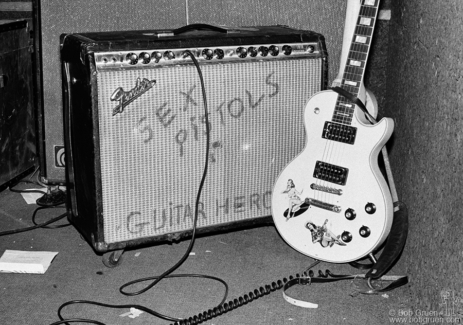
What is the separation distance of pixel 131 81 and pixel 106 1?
654mm

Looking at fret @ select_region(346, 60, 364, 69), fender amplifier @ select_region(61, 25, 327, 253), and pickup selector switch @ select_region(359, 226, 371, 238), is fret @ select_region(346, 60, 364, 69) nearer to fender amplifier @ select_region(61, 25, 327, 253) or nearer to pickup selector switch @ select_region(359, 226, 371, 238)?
fender amplifier @ select_region(61, 25, 327, 253)

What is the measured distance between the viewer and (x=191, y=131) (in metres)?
2.12

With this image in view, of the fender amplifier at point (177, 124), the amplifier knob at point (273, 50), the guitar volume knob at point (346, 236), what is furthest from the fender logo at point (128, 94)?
the guitar volume knob at point (346, 236)

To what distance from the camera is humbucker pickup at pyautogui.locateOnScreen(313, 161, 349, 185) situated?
81.0 inches

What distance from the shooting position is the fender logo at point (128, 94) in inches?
78.1

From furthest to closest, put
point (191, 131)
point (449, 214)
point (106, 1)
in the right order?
point (106, 1), point (191, 131), point (449, 214)

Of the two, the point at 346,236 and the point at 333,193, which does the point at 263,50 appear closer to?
the point at 333,193

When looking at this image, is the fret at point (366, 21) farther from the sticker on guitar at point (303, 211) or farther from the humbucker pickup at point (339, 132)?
the sticker on guitar at point (303, 211)

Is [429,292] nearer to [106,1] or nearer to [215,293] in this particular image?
[215,293]

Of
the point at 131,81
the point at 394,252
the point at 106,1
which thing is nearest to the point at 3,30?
the point at 106,1

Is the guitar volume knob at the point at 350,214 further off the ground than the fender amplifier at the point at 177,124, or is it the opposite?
the fender amplifier at the point at 177,124

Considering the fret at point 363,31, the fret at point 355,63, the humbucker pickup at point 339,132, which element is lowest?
the humbucker pickup at point 339,132

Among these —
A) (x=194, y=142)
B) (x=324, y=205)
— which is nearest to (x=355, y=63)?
(x=324, y=205)

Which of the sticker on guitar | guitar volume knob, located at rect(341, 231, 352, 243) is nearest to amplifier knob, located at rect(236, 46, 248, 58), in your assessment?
the sticker on guitar
